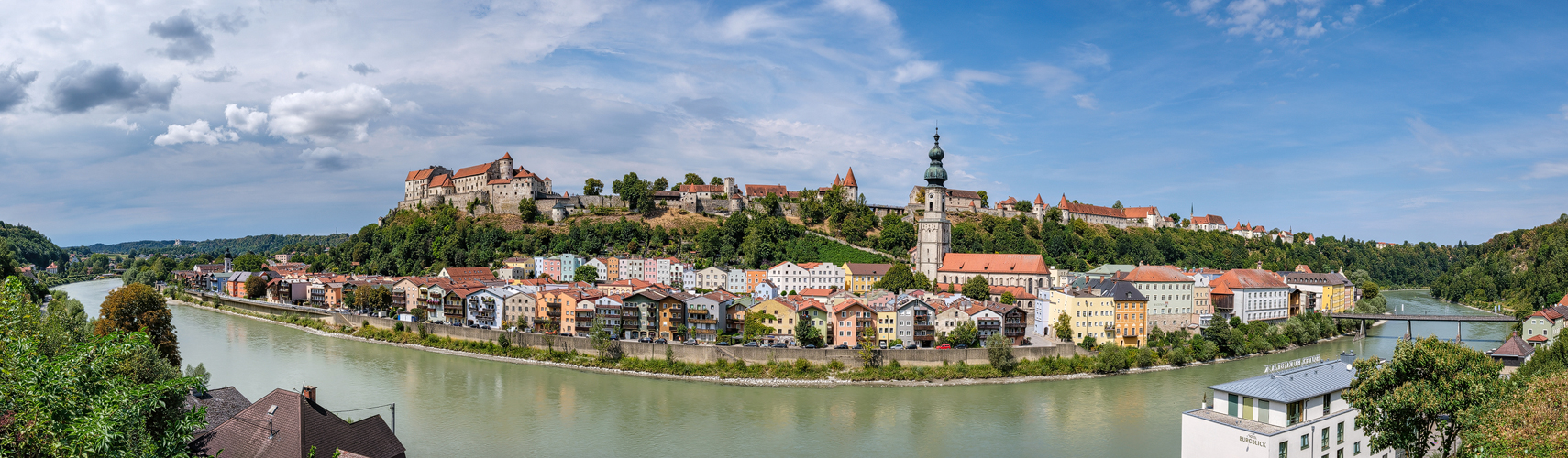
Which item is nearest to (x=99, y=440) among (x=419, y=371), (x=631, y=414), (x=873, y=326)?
→ (x=631, y=414)

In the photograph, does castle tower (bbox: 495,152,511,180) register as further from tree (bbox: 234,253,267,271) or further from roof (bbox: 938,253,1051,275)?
roof (bbox: 938,253,1051,275)

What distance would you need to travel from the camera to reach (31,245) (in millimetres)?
59812

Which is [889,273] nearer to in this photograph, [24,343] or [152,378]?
[152,378]

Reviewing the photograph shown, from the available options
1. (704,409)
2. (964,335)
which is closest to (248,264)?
(704,409)

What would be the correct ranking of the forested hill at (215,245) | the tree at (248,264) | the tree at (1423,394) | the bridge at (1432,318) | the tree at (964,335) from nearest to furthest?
the tree at (1423,394) → the tree at (964,335) → the bridge at (1432,318) → the tree at (248,264) → the forested hill at (215,245)

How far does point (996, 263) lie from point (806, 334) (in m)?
17.9

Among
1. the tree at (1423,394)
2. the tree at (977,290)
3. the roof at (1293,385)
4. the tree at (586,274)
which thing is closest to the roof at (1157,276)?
the tree at (977,290)

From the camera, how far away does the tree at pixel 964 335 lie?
22.8 meters

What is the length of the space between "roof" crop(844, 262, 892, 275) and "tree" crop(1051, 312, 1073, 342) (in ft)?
41.9

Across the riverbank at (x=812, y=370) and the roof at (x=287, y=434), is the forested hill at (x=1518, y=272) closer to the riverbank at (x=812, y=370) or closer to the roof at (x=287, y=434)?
the riverbank at (x=812, y=370)

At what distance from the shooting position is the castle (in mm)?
48781

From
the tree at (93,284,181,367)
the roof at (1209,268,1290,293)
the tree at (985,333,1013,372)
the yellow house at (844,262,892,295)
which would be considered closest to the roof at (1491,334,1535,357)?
the tree at (985,333,1013,372)

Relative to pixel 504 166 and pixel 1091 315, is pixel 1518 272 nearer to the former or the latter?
pixel 1091 315

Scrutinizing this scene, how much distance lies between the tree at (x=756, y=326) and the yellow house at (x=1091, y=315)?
913cm
